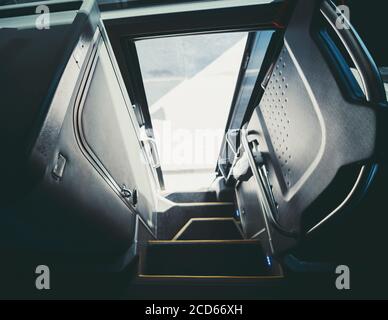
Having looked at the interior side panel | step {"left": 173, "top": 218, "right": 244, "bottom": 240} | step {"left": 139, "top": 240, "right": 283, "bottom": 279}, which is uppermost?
the interior side panel

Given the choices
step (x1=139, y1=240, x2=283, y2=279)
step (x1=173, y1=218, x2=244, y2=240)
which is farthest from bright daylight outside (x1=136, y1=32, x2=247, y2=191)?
step (x1=139, y1=240, x2=283, y2=279)

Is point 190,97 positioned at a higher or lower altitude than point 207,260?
higher

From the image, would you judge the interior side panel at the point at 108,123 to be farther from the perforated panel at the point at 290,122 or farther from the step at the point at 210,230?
the step at the point at 210,230

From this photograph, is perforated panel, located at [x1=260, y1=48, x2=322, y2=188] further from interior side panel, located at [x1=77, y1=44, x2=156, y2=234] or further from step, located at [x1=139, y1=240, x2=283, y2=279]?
interior side panel, located at [x1=77, y1=44, x2=156, y2=234]

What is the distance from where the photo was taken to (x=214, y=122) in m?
4.27

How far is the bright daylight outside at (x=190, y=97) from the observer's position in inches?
127

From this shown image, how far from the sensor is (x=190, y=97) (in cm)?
415

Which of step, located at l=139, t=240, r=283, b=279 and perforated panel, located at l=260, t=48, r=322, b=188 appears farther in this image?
step, located at l=139, t=240, r=283, b=279

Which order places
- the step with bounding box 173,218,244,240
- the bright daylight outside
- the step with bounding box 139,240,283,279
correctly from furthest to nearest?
the bright daylight outside
the step with bounding box 173,218,244,240
the step with bounding box 139,240,283,279

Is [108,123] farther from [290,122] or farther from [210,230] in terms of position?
[210,230]

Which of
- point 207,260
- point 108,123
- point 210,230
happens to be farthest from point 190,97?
point 207,260

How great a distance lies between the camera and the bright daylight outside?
3.24m
